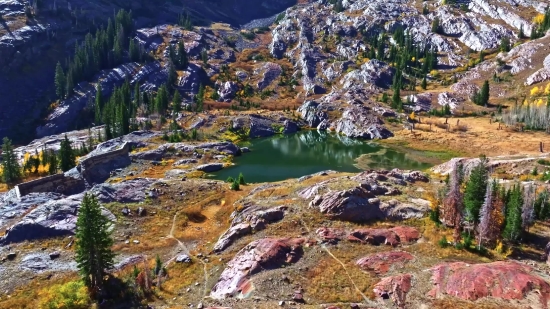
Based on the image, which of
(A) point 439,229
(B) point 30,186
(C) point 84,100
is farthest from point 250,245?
(C) point 84,100

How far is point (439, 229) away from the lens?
184 feet

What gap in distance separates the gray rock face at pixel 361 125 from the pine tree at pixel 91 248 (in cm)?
11630

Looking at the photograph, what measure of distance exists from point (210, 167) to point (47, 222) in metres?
52.9

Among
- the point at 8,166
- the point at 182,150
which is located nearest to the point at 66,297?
the point at 8,166

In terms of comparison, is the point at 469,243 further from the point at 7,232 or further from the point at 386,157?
the point at 386,157

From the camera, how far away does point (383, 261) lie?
47625 millimetres

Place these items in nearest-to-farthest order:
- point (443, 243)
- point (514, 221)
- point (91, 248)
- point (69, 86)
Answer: point (91, 248) → point (443, 243) → point (514, 221) → point (69, 86)

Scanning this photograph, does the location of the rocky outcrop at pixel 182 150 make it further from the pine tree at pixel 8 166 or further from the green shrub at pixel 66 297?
the green shrub at pixel 66 297

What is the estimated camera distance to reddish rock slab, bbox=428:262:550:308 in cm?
3931

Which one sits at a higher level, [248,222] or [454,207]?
[454,207]

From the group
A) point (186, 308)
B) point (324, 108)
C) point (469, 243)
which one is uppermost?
point (324, 108)

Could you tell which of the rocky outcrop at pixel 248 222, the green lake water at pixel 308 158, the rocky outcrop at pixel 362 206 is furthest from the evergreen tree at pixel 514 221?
the green lake water at pixel 308 158

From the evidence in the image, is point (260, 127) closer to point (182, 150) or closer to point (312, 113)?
point (312, 113)

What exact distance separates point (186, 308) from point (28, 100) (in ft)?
566
